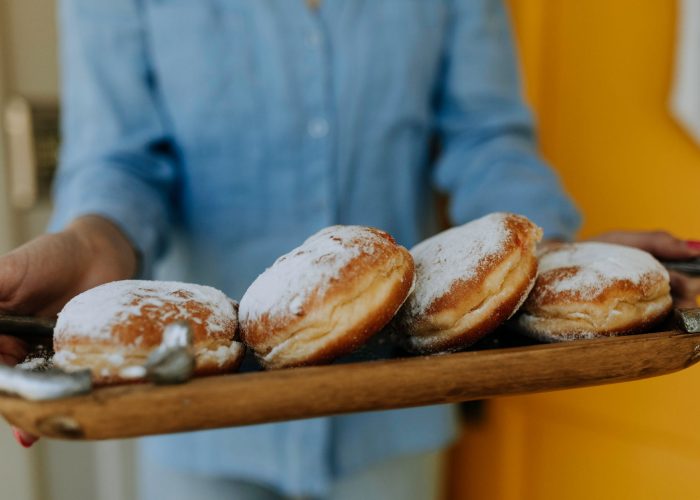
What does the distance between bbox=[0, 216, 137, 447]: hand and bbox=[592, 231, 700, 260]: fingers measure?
558mm

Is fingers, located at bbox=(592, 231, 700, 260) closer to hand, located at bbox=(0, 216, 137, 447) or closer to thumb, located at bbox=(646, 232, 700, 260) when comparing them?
thumb, located at bbox=(646, 232, 700, 260)

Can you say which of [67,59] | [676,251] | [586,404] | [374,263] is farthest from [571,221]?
[67,59]

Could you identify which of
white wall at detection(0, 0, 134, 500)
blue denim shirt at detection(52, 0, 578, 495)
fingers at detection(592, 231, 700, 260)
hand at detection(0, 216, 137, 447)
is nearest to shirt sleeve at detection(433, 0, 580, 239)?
blue denim shirt at detection(52, 0, 578, 495)

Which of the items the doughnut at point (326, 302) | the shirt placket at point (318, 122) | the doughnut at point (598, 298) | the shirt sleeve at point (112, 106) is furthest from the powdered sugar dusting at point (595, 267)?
the shirt sleeve at point (112, 106)

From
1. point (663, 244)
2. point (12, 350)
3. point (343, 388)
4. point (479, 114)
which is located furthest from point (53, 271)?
point (479, 114)

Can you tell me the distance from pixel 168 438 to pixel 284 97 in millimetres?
560

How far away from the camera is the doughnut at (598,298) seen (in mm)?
590

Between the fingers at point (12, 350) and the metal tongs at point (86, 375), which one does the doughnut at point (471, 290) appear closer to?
the metal tongs at point (86, 375)

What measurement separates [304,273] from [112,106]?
2.13 feet

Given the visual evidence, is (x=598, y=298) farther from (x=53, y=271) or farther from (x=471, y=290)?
(x=53, y=271)

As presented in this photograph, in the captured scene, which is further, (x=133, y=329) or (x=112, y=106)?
(x=112, y=106)

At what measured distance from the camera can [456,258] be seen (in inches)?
23.6

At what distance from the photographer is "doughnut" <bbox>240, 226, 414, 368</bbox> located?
524 mm

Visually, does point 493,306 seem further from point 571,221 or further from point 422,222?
point 422,222
